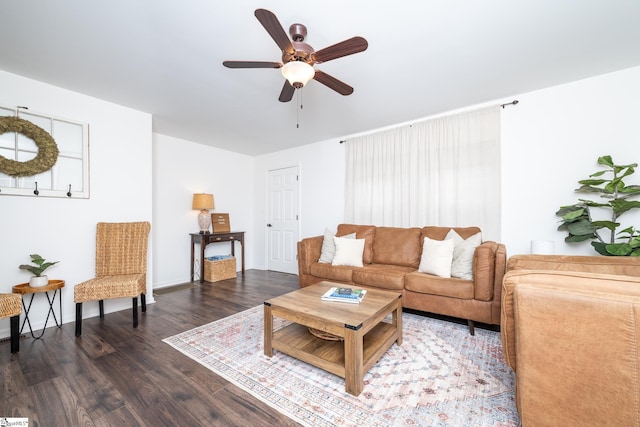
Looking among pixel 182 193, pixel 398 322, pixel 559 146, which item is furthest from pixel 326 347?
pixel 182 193

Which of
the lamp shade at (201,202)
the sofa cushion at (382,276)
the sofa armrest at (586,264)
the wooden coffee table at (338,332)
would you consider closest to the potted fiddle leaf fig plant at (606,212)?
the sofa armrest at (586,264)

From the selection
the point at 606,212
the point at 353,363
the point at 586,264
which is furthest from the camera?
the point at 606,212

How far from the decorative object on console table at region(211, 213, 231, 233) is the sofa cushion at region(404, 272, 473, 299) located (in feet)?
11.2

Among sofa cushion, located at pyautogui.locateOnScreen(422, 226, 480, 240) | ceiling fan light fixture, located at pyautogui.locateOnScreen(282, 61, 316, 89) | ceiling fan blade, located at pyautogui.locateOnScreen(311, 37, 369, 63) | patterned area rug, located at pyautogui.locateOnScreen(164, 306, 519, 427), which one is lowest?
patterned area rug, located at pyautogui.locateOnScreen(164, 306, 519, 427)

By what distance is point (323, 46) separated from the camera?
1951 millimetres

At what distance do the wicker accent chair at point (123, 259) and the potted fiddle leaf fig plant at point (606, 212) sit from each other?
422cm

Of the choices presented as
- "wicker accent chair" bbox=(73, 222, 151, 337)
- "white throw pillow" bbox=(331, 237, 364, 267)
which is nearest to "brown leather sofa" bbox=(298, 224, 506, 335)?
"white throw pillow" bbox=(331, 237, 364, 267)

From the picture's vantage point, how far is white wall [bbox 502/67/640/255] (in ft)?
7.90

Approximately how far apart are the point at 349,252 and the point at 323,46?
2.23m

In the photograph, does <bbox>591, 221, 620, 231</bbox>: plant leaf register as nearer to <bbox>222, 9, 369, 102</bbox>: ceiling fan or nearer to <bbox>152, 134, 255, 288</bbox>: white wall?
<bbox>222, 9, 369, 102</bbox>: ceiling fan

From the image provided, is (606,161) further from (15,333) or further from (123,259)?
(15,333)

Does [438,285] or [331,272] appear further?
[331,272]

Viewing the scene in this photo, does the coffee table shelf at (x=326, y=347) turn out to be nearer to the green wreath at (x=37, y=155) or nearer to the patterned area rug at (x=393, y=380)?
the patterned area rug at (x=393, y=380)

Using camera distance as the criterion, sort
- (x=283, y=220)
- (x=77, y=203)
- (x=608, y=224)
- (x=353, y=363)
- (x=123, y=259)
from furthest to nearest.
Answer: (x=283, y=220)
(x=123, y=259)
(x=77, y=203)
(x=608, y=224)
(x=353, y=363)
